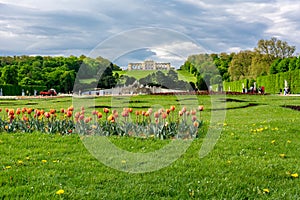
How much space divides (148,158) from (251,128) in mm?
3555

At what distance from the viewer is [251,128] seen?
829cm

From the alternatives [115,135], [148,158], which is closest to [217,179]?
[148,158]

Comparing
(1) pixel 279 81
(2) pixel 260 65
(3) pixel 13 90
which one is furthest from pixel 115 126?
(2) pixel 260 65

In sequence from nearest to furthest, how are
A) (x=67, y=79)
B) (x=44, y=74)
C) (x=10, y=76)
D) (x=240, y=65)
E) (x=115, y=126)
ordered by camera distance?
1. (x=115, y=126)
2. (x=10, y=76)
3. (x=67, y=79)
4. (x=44, y=74)
5. (x=240, y=65)

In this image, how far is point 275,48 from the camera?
173 feet

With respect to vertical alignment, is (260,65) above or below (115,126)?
above

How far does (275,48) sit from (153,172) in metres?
51.7

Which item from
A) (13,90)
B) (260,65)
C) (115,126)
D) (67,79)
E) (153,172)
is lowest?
(153,172)

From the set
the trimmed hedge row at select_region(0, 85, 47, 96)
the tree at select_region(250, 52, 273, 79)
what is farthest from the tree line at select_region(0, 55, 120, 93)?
the tree at select_region(250, 52, 273, 79)

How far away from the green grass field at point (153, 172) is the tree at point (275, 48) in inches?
1887

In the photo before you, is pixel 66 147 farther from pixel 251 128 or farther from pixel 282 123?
pixel 282 123

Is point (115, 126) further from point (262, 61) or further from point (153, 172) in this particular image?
point (262, 61)

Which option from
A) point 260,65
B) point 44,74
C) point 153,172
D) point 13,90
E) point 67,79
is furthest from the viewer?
point 44,74

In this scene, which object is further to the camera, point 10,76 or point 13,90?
point 10,76
